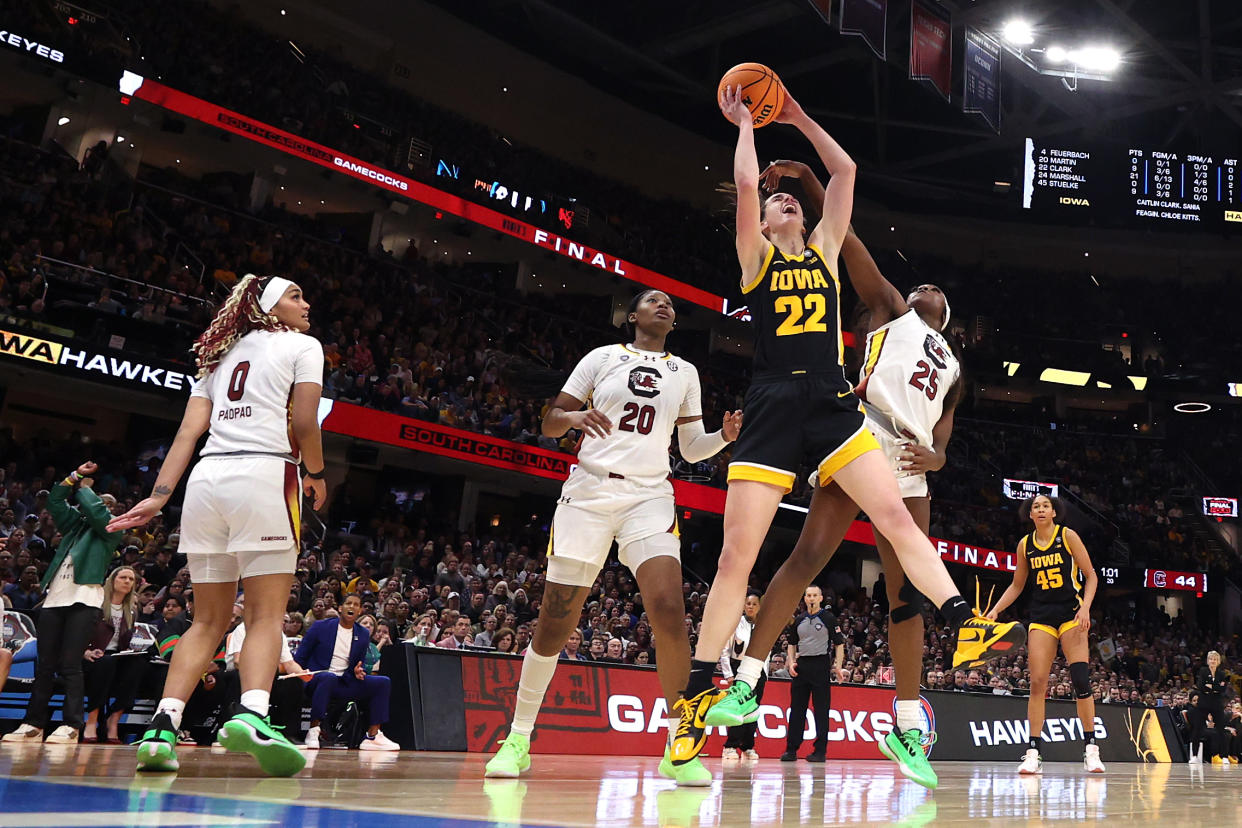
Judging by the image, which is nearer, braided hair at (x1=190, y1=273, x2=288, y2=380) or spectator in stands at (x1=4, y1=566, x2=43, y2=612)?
braided hair at (x1=190, y1=273, x2=288, y2=380)

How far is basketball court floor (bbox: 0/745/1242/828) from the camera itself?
2.52 meters

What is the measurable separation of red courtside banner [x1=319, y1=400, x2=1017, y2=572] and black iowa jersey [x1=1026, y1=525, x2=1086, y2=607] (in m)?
11.0

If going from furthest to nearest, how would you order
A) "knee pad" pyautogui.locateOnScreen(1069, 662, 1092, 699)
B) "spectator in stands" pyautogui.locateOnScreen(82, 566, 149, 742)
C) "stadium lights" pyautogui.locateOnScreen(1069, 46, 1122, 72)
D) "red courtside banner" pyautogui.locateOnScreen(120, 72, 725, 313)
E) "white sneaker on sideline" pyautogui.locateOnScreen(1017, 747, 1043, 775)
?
"stadium lights" pyautogui.locateOnScreen(1069, 46, 1122, 72), "red courtside banner" pyautogui.locateOnScreen(120, 72, 725, 313), "knee pad" pyautogui.locateOnScreen(1069, 662, 1092, 699), "white sneaker on sideline" pyautogui.locateOnScreen(1017, 747, 1043, 775), "spectator in stands" pyautogui.locateOnScreen(82, 566, 149, 742)

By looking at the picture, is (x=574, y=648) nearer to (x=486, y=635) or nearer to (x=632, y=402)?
(x=486, y=635)

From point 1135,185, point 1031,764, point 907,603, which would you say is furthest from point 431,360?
point 907,603

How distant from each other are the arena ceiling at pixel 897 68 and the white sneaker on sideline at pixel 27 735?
20093mm

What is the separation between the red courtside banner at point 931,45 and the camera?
16.5m

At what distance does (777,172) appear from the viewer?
477 cm

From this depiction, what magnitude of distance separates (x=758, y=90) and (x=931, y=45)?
13.7m

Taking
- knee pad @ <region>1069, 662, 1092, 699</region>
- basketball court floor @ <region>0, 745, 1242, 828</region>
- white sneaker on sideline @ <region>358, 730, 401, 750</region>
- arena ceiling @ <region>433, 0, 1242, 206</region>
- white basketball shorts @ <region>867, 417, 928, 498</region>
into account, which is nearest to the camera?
basketball court floor @ <region>0, 745, 1242, 828</region>

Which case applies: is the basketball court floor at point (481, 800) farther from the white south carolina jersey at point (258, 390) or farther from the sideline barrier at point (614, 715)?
the sideline barrier at point (614, 715)

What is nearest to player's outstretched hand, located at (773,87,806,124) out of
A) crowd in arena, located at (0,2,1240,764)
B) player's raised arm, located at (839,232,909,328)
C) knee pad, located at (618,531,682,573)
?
player's raised arm, located at (839,232,909,328)

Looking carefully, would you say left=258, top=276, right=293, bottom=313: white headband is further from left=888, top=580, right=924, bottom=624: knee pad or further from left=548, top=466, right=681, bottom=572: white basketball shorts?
left=888, top=580, right=924, bottom=624: knee pad

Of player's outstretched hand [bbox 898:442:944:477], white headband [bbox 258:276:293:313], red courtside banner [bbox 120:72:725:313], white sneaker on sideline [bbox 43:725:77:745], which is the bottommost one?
white sneaker on sideline [bbox 43:725:77:745]
